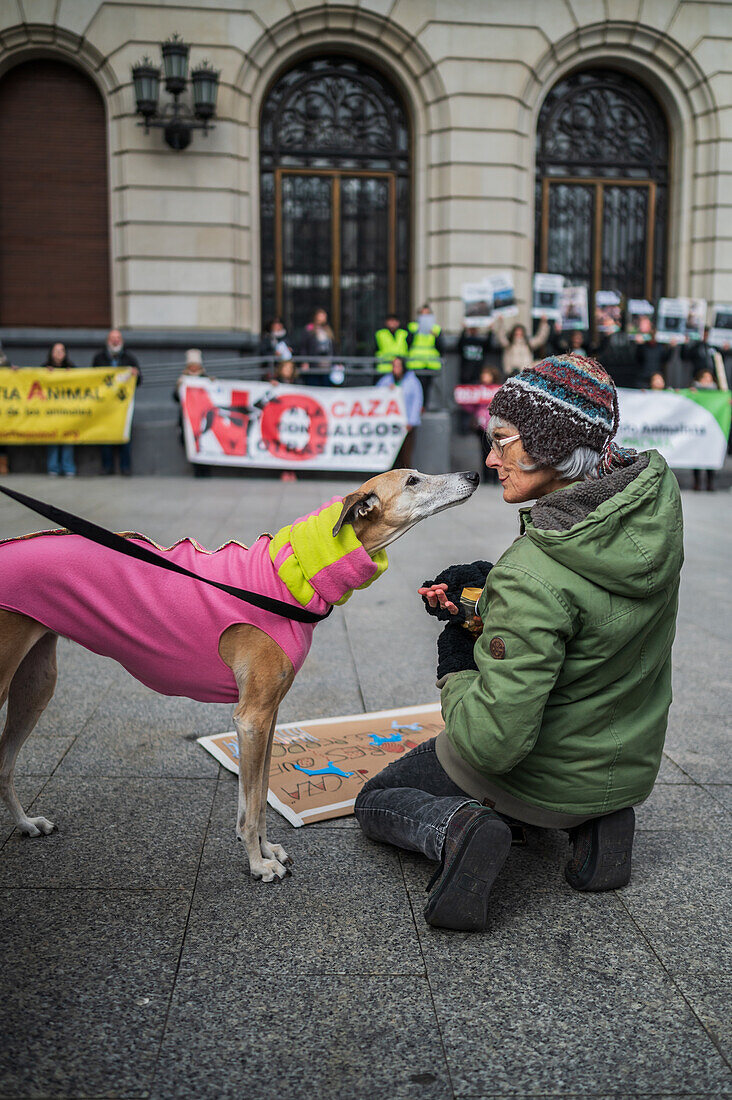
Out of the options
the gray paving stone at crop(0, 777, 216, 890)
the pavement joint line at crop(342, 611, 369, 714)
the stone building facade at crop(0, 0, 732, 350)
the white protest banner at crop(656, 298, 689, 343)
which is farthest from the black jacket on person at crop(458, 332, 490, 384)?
the gray paving stone at crop(0, 777, 216, 890)

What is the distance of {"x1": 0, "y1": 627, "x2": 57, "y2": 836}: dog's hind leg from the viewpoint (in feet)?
10.8

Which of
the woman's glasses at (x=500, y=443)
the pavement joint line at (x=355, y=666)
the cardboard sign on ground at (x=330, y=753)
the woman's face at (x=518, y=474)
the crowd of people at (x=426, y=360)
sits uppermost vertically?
the crowd of people at (x=426, y=360)

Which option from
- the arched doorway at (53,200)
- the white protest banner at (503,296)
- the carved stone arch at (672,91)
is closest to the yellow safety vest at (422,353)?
the white protest banner at (503,296)

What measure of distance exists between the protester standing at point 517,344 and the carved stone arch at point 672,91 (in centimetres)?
176

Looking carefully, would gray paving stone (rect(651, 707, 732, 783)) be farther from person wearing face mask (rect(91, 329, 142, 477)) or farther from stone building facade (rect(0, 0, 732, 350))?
stone building facade (rect(0, 0, 732, 350))

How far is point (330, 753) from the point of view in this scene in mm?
4074

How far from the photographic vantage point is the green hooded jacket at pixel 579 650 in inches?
99.0

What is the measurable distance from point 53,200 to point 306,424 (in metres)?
6.91

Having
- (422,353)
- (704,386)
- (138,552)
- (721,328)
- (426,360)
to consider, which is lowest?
(138,552)

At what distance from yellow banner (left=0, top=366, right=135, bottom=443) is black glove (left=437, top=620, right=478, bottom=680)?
Result: 462 inches

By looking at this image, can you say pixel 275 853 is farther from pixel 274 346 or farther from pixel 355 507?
pixel 274 346

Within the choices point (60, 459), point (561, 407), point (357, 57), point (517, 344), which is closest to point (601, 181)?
point (517, 344)

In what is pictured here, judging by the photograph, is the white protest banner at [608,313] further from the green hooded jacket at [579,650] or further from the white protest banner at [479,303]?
the green hooded jacket at [579,650]

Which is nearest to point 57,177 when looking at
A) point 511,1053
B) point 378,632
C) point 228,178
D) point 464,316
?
point 228,178
